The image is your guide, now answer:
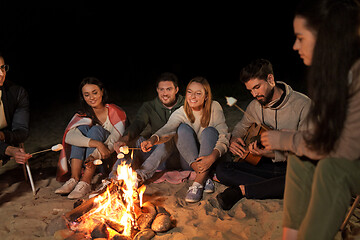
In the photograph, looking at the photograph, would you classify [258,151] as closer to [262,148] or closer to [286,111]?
[262,148]

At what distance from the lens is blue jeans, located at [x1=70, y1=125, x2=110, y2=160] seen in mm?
3611

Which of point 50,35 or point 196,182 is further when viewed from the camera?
point 50,35

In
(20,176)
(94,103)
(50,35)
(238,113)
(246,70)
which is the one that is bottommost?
(20,176)

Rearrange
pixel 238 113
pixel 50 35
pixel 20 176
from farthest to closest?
1. pixel 50 35
2. pixel 238 113
3. pixel 20 176

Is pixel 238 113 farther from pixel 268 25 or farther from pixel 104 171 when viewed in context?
pixel 268 25

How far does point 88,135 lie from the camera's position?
369 cm

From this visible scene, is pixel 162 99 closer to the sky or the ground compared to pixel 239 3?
closer to the ground

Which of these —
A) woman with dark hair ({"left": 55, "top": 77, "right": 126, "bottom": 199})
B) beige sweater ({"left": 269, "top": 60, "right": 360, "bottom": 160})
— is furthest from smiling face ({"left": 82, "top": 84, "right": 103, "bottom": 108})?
beige sweater ({"left": 269, "top": 60, "right": 360, "bottom": 160})

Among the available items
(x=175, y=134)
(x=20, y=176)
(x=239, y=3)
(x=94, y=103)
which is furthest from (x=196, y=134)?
(x=239, y=3)

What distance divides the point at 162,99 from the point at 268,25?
23572 millimetres

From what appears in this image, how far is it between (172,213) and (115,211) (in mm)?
578

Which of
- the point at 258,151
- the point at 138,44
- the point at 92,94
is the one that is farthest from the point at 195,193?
the point at 138,44

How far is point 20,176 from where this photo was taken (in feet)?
13.3

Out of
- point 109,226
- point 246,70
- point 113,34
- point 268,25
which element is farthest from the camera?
point 268,25
